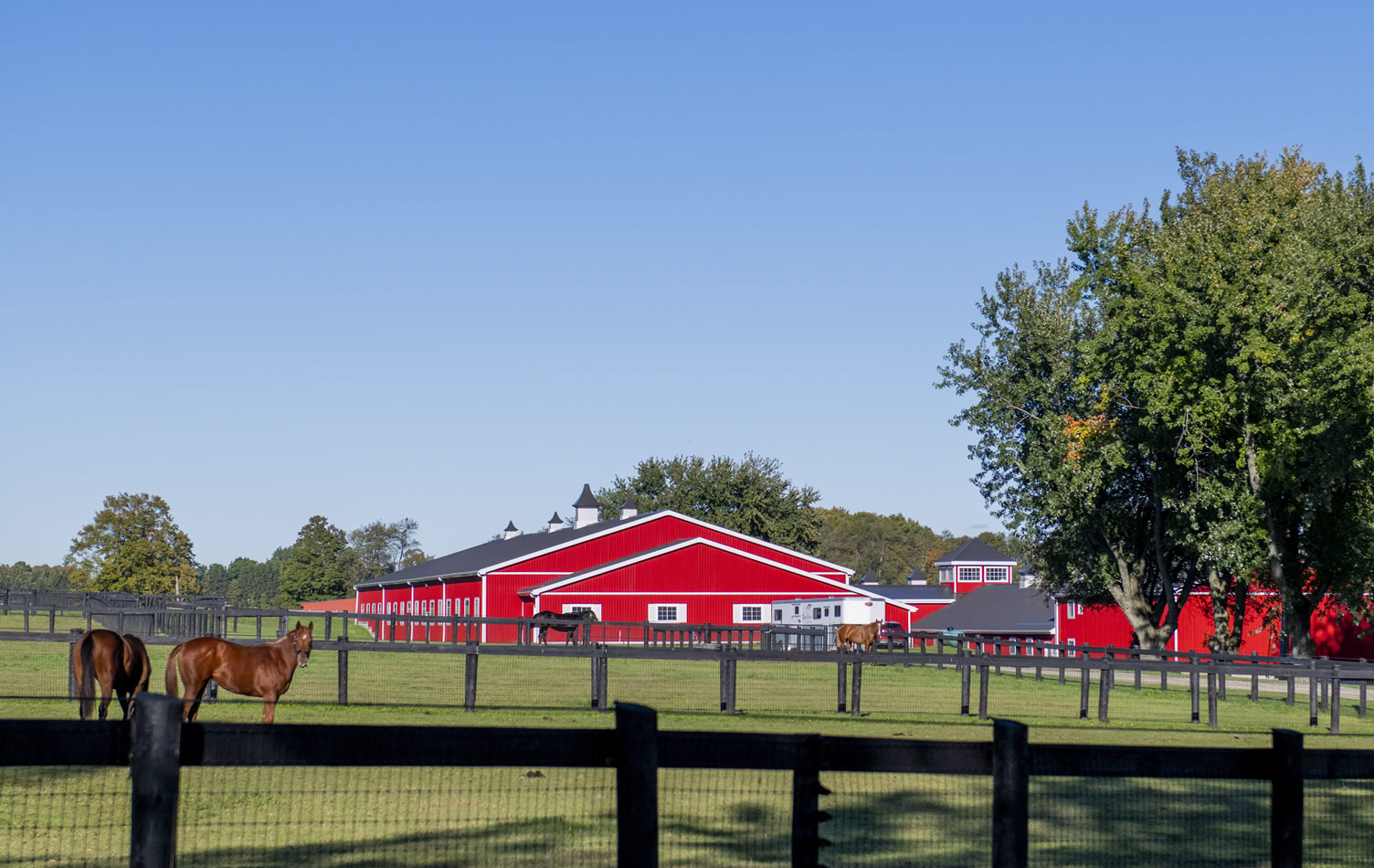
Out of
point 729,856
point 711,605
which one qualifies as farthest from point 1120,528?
point 729,856

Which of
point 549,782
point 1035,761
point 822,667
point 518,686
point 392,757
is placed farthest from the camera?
point 822,667

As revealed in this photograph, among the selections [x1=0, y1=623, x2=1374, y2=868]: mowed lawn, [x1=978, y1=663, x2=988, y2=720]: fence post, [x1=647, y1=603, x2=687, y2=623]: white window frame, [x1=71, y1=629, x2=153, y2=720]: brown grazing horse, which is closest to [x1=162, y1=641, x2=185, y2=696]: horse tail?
[x1=71, y1=629, x2=153, y2=720]: brown grazing horse

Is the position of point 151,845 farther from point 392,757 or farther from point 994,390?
point 994,390

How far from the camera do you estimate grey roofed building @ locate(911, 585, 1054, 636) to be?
83.3 meters

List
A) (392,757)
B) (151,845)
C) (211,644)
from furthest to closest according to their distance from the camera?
(211,644) → (392,757) → (151,845)

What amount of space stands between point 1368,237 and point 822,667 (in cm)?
2324

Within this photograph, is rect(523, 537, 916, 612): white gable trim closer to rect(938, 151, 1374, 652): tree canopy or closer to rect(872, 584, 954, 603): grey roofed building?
rect(938, 151, 1374, 652): tree canopy

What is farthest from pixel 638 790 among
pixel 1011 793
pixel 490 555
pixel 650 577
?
pixel 490 555

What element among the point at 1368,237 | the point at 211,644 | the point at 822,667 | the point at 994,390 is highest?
the point at 1368,237

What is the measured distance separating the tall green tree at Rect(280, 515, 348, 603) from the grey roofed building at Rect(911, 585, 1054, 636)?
83362 millimetres

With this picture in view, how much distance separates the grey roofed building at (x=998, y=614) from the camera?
8331 cm

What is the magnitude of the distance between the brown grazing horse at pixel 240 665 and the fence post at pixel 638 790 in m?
12.3

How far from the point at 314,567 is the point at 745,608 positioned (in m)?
97.9

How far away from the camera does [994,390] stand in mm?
51562
